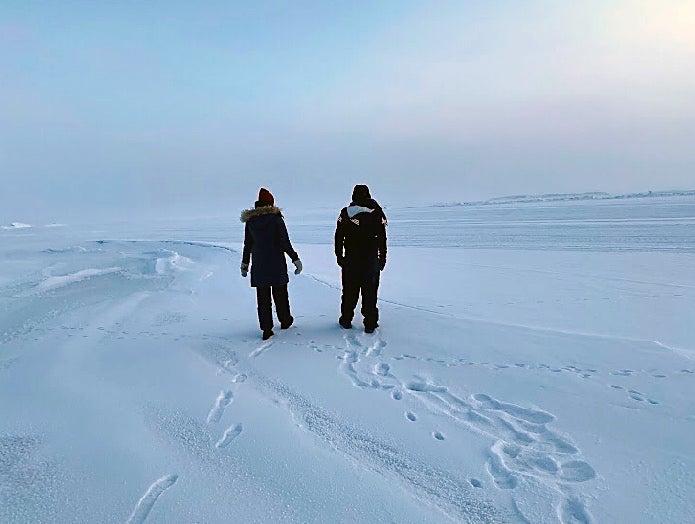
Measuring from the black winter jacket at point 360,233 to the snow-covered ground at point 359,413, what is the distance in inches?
36.7

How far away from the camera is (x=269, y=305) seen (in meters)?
5.55

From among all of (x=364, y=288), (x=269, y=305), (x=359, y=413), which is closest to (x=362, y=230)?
(x=364, y=288)

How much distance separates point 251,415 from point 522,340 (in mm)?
3060

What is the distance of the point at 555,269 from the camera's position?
415 inches

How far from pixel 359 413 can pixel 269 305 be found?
2468 millimetres

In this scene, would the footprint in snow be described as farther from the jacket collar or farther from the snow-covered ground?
the jacket collar

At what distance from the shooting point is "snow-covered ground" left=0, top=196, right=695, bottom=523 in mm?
2414

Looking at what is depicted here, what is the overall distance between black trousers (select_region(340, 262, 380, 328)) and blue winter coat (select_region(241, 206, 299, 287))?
722mm

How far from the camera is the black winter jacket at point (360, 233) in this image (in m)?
5.49

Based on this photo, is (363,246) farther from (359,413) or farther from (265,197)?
(359,413)

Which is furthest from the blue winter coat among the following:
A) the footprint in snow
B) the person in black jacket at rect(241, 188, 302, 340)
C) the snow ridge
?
the snow ridge

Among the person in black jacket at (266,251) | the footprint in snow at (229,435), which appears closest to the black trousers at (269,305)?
the person in black jacket at (266,251)

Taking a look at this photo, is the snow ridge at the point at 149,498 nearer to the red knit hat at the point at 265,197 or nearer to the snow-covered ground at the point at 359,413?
the snow-covered ground at the point at 359,413

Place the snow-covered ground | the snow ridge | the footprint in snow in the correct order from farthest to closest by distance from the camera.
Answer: the footprint in snow < the snow-covered ground < the snow ridge
